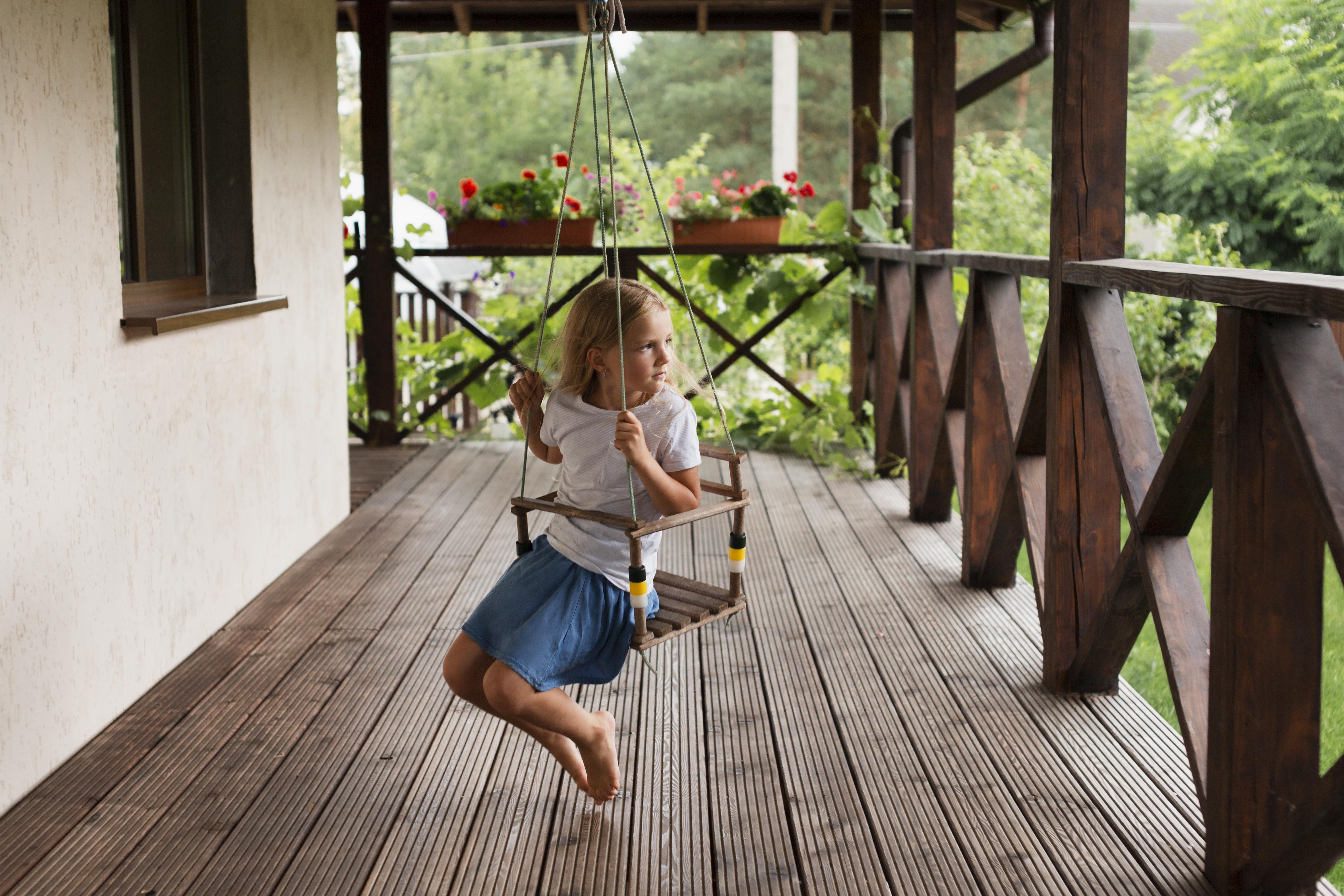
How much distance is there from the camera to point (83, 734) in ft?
7.86

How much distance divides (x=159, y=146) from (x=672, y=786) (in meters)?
2.13

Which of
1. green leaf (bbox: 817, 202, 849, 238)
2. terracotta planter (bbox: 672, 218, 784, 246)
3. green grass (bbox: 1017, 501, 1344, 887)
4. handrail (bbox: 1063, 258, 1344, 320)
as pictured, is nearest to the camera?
handrail (bbox: 1063, 258, 1344, 320)

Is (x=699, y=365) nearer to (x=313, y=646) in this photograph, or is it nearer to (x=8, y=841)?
(x=313, y=646)

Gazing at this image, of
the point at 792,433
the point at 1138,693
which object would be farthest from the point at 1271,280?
the point at 792,433

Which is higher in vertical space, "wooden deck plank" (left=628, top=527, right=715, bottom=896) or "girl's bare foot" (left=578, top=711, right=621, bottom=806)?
"girl's bare foot" (left=578, top=711, right=621, bottom=806)

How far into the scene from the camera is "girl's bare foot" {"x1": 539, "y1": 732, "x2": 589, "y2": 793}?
2.10m

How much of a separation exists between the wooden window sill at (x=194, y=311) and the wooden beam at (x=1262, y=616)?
2189 mm

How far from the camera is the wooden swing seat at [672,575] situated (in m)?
1.91

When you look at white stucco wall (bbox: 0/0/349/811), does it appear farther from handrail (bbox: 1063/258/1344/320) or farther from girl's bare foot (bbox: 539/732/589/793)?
handrail (bbox: 1063/258/1344/320)

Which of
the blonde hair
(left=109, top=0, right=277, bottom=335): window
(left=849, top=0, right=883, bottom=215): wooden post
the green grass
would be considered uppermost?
(left=849, top=0, right=883, bottom=215): wooden post

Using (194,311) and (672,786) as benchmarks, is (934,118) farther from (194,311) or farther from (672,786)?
(672,786)

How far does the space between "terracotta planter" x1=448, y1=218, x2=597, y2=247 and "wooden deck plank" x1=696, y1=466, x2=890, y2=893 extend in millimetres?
2708

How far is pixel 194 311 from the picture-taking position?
2.90 m

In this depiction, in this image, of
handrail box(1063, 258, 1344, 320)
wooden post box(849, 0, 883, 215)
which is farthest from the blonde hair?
wooden post box(849, 0, 883, 215)
